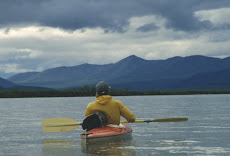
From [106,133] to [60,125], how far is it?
411 cm

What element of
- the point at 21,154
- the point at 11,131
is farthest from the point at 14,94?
the point at 21,154

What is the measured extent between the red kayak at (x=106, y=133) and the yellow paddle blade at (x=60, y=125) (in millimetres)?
2898

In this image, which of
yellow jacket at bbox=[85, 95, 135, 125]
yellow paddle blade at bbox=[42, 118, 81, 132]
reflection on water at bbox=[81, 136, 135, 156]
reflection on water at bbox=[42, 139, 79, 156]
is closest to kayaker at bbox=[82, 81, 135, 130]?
yellow jacket at bbox=[85, 95, 135, 125]

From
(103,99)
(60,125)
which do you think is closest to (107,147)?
(103,99)

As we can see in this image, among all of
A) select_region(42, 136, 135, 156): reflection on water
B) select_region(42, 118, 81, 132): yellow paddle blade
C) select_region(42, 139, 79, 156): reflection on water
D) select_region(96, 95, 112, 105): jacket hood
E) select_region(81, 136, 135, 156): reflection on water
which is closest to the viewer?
select_region(81, 136, 135, 156): reflection on water

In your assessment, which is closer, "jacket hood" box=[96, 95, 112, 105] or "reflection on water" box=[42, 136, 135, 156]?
"reflection on water" box=[42, 136, 135, 156]

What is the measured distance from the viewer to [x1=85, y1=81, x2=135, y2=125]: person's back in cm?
2111

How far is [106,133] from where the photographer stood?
20891 mm

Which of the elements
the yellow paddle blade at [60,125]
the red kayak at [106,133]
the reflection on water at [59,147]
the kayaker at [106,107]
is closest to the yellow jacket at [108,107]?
the kayaker at [106,107]

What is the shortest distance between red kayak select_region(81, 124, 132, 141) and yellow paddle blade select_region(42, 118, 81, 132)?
9.51 feet

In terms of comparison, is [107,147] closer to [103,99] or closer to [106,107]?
[106,107]

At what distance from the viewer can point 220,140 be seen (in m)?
22.8

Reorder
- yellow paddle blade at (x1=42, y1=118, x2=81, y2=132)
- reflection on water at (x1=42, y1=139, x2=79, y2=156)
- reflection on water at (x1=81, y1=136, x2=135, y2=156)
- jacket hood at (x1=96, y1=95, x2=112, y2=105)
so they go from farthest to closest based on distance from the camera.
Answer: yellow paddle blade at (x1=42, y1=118, x2=81, y2=132)
jacket hood at (x1=96, y1=95, x2=112, y2=105)
reflection on water at (x1=42, y1=139, x2=79, y2=156)
reflection on water at (x1=81, y1=136, x2=135, y2=156)

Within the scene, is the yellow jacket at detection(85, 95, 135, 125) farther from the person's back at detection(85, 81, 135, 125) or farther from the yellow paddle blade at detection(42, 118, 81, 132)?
the yellow paddle blade at detection(42, 118, 81, 132)
